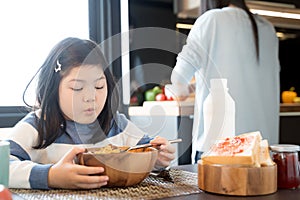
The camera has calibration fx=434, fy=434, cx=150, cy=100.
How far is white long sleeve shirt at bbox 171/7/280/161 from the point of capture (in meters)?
1.79

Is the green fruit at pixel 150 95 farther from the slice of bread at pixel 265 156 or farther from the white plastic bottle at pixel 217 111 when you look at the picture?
the slice of bread at pixel 265 156

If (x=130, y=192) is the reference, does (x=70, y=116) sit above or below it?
above

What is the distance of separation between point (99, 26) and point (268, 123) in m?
1.08

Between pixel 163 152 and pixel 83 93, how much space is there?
0.23 m

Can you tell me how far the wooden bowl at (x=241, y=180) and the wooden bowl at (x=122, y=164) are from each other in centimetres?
13

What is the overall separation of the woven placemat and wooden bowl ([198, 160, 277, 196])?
1.8 inches

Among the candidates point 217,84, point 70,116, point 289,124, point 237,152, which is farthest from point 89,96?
point 289,124

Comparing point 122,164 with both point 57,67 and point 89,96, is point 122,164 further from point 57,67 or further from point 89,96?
point 57,67

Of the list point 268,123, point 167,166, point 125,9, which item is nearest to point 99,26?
point 125,9

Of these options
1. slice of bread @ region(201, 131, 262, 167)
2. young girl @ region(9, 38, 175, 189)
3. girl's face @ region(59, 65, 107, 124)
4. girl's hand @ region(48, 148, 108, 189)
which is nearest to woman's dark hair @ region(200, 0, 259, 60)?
young girl @ region(9, 38, 175, 189)

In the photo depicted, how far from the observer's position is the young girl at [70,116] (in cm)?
101

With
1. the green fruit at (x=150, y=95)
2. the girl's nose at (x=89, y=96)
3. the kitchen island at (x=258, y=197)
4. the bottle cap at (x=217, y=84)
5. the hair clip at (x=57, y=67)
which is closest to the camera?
the kitchen island at (x=258, y=197)

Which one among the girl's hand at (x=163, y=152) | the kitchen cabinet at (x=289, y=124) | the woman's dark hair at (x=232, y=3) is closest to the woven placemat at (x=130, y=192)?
the girl's hand at (x=163, y=152)

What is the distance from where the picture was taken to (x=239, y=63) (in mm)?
1867
